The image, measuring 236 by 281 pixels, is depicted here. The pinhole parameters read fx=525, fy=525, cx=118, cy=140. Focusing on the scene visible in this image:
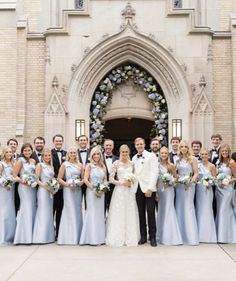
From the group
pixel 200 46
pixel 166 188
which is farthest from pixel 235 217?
pixel 200 46

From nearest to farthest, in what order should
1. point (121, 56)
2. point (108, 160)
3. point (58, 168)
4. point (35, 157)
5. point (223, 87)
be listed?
1. point (35, 157)
2. point (58, 168)
3. point (108, 160)
4. point (223, 87)
5. point (121, 56)

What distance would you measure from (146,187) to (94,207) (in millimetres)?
1006

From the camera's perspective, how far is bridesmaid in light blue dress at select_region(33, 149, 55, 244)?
945 cm

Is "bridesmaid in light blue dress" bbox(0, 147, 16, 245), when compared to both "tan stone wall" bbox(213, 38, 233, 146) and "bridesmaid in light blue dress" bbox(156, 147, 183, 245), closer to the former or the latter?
"bridesmaid in light blue dress" bbox(156, 147, 183, 245)

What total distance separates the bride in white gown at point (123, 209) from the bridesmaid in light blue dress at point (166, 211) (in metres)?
0.45

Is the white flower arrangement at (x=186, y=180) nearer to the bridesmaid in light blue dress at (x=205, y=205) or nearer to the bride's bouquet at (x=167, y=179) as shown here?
the bride's bouquet at (x=167, y=179)

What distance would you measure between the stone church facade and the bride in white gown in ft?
22.2

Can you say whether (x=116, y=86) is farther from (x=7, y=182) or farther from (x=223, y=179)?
(x=7, y=182)

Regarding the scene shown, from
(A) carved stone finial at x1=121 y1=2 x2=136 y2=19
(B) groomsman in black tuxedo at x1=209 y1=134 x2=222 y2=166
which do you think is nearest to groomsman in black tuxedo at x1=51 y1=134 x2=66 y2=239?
(B) groomsman in black tuxedo at x1=209 y1=134 x2=222 y2=166

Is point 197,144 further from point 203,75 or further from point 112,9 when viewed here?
point 112,9

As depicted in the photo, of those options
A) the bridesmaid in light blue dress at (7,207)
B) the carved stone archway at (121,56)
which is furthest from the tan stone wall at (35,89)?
the bridesmaid in light blue dress at (7,207)

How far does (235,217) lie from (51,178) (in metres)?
3.53

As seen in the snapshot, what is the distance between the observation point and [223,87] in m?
16.8

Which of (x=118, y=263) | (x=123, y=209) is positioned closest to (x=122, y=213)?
(x=123, y=209)
